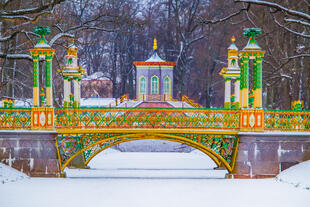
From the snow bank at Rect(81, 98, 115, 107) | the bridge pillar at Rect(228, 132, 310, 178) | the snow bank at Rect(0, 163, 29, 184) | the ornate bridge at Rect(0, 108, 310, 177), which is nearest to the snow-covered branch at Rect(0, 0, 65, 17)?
the ornate bridge at Rect(0, 108, 310, 177)

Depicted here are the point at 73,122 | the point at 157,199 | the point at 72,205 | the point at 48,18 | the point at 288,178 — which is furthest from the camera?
the point at 48,18

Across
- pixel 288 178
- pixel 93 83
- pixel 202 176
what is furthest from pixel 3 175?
pixel 93 83

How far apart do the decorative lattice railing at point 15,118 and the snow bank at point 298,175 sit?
9.77 metres

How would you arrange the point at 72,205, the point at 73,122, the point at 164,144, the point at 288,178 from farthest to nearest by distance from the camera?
the point at 164,144 → the point at 73,122 → the point at 288,178 → the point at 72,205

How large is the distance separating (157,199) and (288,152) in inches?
225

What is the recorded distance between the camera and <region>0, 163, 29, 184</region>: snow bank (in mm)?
16522

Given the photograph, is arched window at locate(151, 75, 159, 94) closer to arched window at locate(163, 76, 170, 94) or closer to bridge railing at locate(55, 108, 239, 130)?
arched window at locate(163, 76, 170, 94)

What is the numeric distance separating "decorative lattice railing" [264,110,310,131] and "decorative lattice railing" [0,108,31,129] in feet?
30.0

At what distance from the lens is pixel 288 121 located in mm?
17516

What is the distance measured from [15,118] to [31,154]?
1512 millimetres

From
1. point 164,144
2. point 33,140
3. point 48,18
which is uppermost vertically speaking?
point 48,18

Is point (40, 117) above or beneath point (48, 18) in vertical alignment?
beneath

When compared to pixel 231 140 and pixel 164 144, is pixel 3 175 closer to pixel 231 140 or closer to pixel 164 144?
pixel 231 140

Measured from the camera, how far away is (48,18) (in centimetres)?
2533
